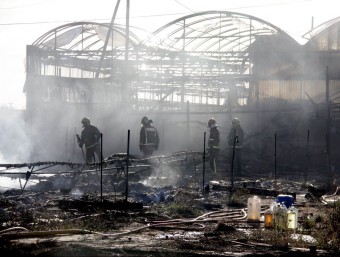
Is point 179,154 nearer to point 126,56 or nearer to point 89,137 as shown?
point 89,137

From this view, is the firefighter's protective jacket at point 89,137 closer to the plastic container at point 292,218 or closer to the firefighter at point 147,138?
the firefighter at point 147,138

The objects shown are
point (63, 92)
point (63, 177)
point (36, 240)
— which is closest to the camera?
point (36, 240)

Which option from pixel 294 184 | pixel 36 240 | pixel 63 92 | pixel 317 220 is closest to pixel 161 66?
pixel 63 92

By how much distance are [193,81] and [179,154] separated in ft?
33.4

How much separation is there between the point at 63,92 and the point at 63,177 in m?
15.8

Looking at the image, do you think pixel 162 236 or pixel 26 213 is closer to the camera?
pixel 162 236

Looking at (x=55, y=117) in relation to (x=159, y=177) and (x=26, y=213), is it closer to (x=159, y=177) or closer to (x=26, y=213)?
(x=159, y=177)

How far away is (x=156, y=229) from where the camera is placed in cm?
825

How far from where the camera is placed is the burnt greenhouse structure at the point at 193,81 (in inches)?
926

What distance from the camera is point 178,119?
26281 mm

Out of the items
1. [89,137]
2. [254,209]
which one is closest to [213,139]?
[89,137]

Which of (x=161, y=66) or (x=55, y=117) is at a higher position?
(x=161, y=66)

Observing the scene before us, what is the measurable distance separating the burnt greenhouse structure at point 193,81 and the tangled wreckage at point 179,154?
0.21ft

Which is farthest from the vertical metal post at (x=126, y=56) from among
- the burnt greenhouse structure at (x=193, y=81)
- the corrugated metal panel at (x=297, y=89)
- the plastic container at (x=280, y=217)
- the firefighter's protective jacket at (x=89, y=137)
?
the plastic container at (x=280, y=217)
